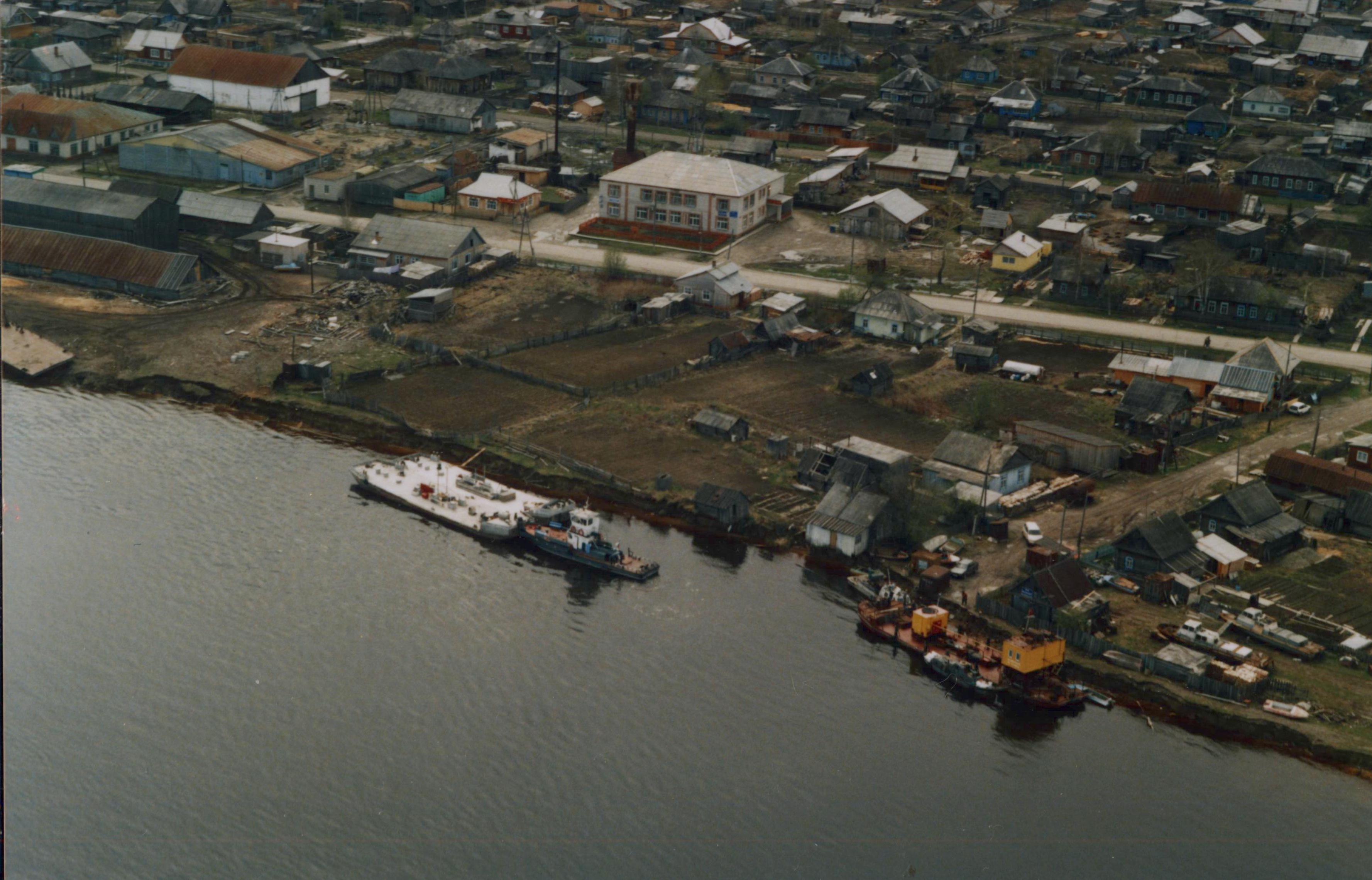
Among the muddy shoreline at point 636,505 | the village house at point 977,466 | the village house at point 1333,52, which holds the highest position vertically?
the village house at point 1333,52

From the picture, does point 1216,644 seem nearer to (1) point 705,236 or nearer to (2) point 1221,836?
(2) point 1221,836

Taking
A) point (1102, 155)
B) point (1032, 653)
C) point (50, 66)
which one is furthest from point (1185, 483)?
point (50, 66)

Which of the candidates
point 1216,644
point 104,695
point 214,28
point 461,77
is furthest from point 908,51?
point 104,695

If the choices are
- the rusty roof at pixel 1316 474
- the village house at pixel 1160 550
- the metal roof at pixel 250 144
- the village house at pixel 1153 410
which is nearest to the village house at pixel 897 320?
the village house at pixel 1153 410

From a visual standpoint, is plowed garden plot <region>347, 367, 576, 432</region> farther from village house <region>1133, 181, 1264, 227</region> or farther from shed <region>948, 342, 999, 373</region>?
village house <region>1133, 181, 1264, 227</region>

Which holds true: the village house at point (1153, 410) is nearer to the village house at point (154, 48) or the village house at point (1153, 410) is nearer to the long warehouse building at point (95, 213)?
the long warehouse building at point (95, 213)

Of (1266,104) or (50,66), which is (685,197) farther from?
(1266,104)

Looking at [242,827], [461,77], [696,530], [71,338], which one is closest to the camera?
[242,827]
